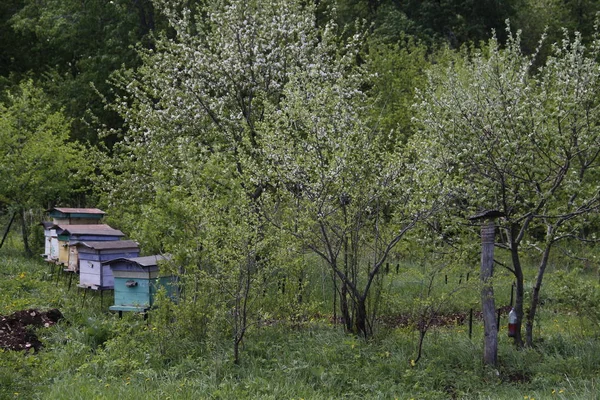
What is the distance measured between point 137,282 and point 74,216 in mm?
5461

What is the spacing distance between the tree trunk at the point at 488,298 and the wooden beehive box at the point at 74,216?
9570mm

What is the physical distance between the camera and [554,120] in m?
9.53

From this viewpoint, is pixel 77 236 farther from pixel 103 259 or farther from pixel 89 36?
pixel 89 36

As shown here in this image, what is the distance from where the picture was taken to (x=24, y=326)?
32.1ft

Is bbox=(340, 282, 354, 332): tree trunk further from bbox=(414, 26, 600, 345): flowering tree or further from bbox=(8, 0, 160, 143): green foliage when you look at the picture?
bbox=(8, 0, 160, 143): green foliage

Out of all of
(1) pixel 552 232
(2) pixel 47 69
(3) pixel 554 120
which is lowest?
(1) pixel 552 232

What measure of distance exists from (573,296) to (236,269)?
4590 mm

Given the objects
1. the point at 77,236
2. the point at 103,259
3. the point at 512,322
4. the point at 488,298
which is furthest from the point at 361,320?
the point at 77,236

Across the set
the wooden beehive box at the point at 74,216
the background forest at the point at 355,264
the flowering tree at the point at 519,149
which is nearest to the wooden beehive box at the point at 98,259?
the background forest at the point at 355,264

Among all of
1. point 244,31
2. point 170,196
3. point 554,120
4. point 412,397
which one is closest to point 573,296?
point 554,120

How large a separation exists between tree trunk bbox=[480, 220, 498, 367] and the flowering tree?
2.39ft

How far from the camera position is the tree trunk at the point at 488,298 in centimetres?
818

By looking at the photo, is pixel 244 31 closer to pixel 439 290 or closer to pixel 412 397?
pixel 439 290

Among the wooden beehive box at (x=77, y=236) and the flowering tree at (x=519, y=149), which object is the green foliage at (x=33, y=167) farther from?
the flowering tree at (x=519, y=149)
